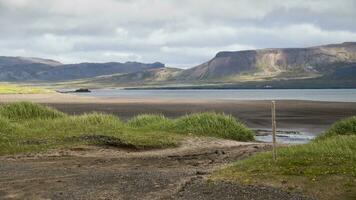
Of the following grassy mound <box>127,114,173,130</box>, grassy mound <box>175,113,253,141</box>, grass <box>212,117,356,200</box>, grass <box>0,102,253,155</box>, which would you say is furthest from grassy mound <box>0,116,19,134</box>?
grass <box>212,117,356,200</box>

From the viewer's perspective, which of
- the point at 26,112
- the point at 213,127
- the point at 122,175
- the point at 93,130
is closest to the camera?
the point at 122,175

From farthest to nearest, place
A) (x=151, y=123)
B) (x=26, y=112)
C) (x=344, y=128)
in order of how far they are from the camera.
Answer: (x=26, y=112)
(x=151, y=123)
(x=344, y=128)

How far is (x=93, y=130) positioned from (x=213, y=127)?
6.69m

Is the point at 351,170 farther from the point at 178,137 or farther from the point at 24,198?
the point at 178,137

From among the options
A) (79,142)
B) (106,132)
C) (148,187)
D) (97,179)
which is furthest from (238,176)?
(106,132)

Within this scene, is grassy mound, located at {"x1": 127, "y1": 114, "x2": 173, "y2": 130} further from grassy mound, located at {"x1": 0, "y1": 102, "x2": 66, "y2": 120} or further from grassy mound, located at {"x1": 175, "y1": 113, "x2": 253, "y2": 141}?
grassy mound, located at {"x1": 0, "y1": 102, "x2": 66, "y2": 120}

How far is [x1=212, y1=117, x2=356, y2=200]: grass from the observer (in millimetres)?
13320

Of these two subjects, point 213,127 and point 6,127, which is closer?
point 6,127

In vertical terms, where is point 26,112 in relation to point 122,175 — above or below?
above

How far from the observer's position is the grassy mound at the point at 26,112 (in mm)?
33000

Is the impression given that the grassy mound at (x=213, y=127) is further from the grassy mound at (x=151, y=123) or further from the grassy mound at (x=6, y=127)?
the grassy mound at (x=6, y=127)

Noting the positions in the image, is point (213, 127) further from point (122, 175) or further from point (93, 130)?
point (122, 175)

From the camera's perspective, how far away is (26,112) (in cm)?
3369

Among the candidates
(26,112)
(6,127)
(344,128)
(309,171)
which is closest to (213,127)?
(344,128)
